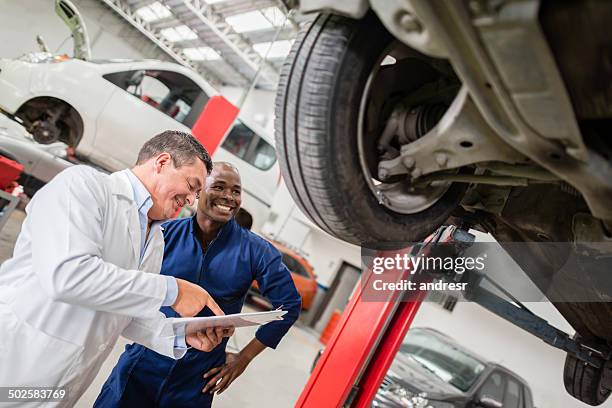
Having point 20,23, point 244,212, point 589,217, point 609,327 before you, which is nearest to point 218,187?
point 589,217

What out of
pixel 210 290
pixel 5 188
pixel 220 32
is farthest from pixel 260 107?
pixel 210 290

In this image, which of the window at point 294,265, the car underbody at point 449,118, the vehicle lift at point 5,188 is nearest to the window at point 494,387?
the car underbody at point 449,118

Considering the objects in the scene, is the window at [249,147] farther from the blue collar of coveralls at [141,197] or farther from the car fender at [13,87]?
the blue collar of coveralls at [141,197]

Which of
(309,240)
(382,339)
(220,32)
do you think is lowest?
(382,339)

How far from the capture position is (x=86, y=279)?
3.48 ft

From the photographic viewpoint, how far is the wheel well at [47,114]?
14.7 ft

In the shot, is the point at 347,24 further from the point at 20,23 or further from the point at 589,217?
the point at 20,23

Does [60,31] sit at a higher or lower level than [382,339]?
higher

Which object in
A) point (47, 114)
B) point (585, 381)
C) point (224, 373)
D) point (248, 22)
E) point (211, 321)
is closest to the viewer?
point (211, 321)

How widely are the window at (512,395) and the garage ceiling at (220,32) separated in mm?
6470

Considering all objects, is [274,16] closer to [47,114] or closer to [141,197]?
[47,114]

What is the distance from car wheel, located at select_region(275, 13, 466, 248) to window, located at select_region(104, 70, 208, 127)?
4.45 meters

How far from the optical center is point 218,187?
6.35 feet

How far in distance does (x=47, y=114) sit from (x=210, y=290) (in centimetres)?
408
